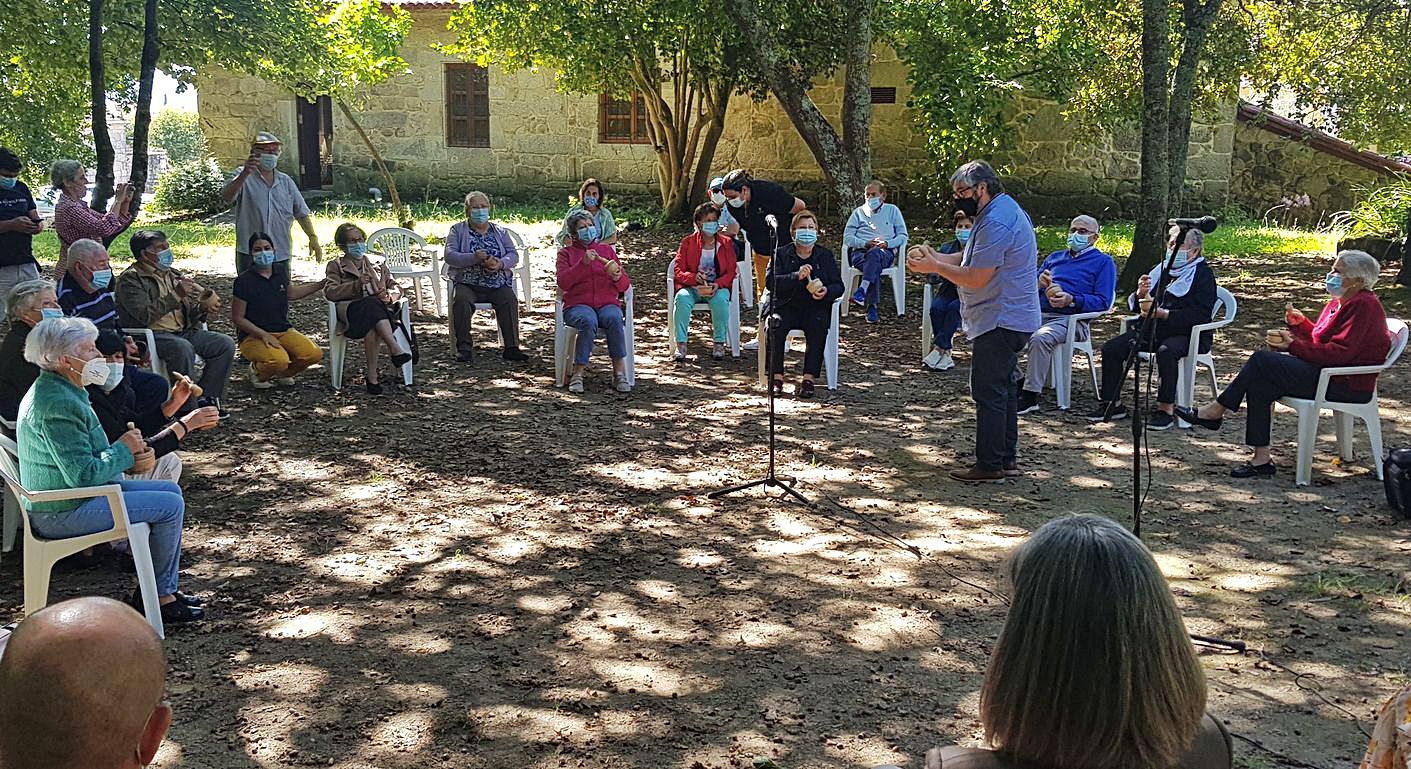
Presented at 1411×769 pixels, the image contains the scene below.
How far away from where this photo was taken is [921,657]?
14.4 ft

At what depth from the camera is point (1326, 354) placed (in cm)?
633

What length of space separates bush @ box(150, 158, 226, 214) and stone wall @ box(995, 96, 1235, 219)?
12.8 metres

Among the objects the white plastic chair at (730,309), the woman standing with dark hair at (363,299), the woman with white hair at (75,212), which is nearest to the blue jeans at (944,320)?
the white plastic chair at (730,309)

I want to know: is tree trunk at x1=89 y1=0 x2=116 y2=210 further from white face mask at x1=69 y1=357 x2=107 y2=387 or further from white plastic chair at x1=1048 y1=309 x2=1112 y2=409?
white plastic chair at x1=1048 y1=309 x2=1112 y2=409

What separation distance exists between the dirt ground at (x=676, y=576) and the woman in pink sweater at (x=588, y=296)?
0.83 ft

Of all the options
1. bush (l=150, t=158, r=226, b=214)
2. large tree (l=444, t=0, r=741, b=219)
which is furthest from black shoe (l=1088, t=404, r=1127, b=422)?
bush (l=150, t=158, r=226, b=214)

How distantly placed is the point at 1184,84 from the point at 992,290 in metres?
6.63

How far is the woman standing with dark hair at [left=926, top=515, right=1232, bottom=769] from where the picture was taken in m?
1.90

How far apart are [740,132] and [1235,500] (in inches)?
539

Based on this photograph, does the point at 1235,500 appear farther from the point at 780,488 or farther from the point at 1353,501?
the point at 780,488

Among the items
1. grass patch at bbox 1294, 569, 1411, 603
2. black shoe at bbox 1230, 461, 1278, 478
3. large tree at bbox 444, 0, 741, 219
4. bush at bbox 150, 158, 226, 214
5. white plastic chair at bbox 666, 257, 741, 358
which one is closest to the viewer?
grass patch at bbox 1294, 569, 1411, 603


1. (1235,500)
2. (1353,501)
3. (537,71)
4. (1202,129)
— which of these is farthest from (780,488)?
(537,71)

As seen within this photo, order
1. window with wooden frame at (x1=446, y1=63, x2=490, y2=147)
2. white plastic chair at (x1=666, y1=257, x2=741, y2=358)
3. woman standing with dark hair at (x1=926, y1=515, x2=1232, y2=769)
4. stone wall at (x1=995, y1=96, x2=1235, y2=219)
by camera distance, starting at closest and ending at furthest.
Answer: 1. woman standing with dark hair at (x1=926, y1=515, x2=1232, y2=769)
2. white plastic chair at (x1=666, y1=257, x2=741, y2=358)
3. stone wall at (x1=995, y1=96, x2=1235, y2=219)
4. window with wooden frame at (x1=446, y1=63, x2=490, y2=147)

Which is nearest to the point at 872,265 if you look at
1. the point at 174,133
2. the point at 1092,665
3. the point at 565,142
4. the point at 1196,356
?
the point at 1196,356
